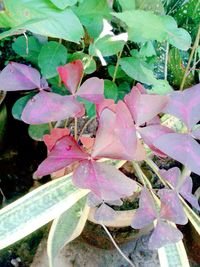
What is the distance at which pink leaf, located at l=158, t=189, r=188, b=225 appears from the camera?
69 centimetres

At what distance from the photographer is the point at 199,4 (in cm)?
A: 100

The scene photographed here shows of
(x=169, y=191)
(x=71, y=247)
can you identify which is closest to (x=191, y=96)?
(x=169, y=191)

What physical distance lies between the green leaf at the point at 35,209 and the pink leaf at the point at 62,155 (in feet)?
0.47

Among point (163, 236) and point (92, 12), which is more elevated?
point (92, 12)

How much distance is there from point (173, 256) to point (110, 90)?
1.04 ft

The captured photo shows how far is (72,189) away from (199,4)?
49 cm

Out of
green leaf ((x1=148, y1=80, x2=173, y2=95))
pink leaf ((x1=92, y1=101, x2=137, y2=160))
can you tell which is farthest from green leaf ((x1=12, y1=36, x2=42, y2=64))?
pink leaf ((x1=92, y1=101, x2=137, y2=160))

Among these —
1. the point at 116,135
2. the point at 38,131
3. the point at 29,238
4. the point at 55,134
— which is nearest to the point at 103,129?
the point at 116,135

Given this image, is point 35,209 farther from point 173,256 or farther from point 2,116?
point 2,116

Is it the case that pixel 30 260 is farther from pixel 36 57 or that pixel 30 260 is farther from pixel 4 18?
pixel 4 18

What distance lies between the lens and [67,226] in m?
0.85

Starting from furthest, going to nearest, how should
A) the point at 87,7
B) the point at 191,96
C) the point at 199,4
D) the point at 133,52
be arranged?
the point at 199,4
the point at 133,52
the point at 87,7
the point at 191,96

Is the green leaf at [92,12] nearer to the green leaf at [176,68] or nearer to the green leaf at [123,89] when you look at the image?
the green leaf at [123,89]

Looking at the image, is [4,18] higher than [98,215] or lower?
higher
